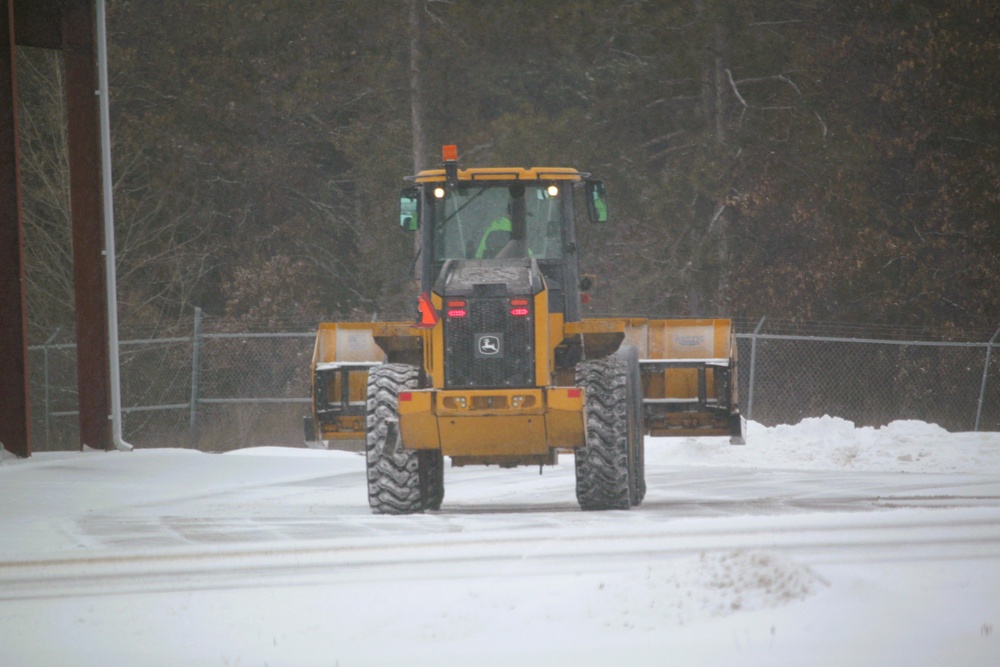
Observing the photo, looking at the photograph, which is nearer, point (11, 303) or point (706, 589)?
point (706, 589)

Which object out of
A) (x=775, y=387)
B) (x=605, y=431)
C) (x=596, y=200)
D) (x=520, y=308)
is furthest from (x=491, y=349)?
(x=775, y=387)

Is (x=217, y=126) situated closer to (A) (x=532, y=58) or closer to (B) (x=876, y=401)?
(A) (x=532, y=58)

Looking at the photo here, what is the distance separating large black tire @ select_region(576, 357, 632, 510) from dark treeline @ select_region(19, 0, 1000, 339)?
17.3 meters

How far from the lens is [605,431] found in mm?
13070

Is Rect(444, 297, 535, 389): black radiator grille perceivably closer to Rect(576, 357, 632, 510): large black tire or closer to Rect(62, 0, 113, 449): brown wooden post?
Rect(576, 357, 632, 510): large black tire

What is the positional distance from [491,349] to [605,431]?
117cm

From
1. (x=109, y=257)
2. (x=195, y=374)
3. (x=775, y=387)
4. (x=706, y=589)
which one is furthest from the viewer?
(x=775, y=387)

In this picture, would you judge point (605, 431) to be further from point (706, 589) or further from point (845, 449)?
point (845, 449)

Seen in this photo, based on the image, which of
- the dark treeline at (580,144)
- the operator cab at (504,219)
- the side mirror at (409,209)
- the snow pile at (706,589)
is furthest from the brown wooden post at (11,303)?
the snow pile at (706,589)

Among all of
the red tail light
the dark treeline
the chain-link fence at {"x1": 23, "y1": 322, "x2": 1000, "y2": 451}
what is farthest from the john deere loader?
the dark treeline

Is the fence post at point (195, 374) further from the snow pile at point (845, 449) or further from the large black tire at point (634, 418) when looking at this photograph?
the large black tire at point (634, 418)

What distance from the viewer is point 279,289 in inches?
1356

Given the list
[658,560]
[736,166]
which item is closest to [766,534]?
[658,560]

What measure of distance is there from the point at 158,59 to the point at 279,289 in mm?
5781
